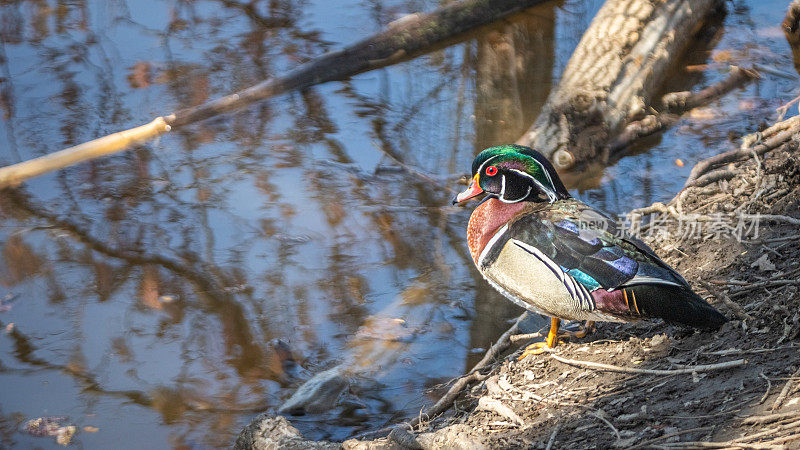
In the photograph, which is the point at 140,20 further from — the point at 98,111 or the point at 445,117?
the point at 445,117

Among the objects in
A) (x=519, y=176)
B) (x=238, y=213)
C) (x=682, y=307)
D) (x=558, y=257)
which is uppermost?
(x=519, y=176)

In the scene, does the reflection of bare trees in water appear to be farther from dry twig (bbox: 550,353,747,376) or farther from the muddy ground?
dry twig (bbox: 550,353,747,376)

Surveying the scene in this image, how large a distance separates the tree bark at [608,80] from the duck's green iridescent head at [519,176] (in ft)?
7.78

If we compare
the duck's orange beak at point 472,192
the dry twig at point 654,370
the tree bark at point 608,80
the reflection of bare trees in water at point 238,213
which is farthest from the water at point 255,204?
the duck's orange beak at point 472,192

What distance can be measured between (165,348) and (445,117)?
3183 millimetres

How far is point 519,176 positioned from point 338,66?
4.01 metres

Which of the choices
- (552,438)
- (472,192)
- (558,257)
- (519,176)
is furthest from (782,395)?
(472,192)

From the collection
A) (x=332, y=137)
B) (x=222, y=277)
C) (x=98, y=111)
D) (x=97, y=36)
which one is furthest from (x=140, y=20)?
(x=222, y=277)

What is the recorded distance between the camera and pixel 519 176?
3.25 meters

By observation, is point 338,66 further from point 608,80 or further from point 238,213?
point 608,80

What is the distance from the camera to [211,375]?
163 inches

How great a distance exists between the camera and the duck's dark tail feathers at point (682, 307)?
2.86 m

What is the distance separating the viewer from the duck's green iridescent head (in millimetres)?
3242

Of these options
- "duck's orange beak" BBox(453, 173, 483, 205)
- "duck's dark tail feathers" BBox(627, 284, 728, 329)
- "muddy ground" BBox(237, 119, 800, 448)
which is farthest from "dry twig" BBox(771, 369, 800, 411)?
"duck's orange beak" BBox(453, 173, 483, 205)
